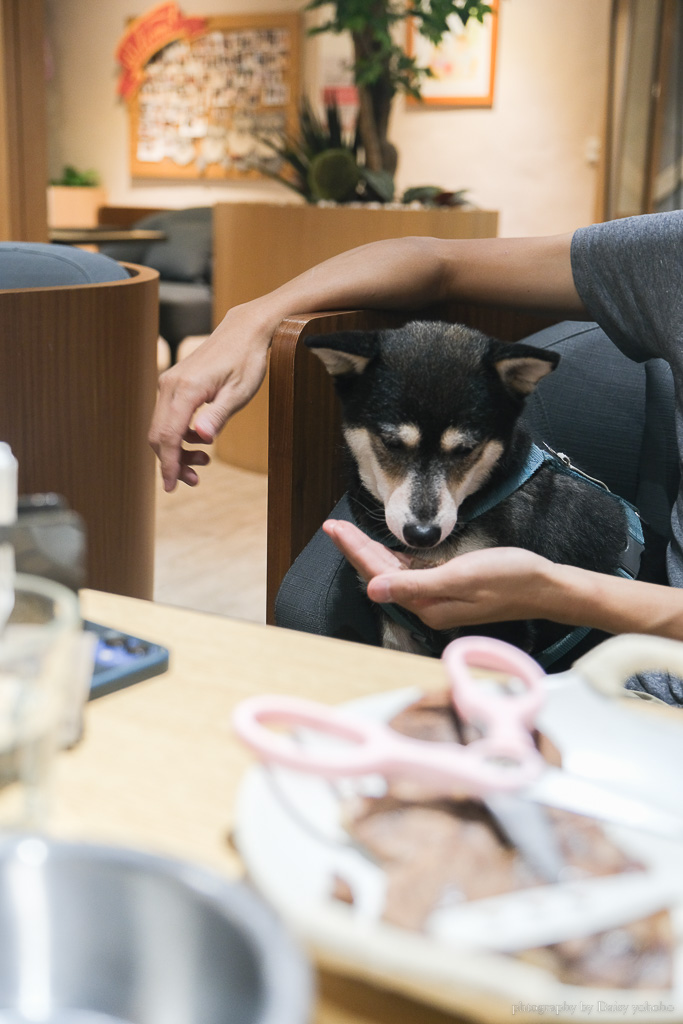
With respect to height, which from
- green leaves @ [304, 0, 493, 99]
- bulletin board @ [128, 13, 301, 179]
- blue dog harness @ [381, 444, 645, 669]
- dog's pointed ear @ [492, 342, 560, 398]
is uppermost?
bulletin board @ [128, 13, 301, 179]

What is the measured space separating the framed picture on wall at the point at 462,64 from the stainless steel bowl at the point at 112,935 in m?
5.74

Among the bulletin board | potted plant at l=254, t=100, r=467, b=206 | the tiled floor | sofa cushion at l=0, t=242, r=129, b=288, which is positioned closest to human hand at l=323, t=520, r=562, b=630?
sofa cushion at l=0, t=242, r=129, b=288

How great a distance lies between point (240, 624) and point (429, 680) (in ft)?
0.44

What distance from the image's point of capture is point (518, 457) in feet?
4.25

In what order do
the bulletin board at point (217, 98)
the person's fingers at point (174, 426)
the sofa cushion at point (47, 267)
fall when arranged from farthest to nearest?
the bulletin board at point (217, 98)
the sofa cushion at point (47, 267)
the person's fingers at point (174, 426)

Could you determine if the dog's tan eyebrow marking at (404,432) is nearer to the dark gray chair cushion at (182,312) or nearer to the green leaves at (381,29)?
the green leaves at (381,29)

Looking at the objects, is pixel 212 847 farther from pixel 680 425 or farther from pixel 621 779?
pixel 680 425

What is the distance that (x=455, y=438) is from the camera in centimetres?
126

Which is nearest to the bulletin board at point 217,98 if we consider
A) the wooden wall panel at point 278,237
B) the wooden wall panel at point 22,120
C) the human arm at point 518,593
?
the wooden wall panel at point 278,237

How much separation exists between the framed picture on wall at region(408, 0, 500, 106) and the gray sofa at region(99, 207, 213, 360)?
151 cm

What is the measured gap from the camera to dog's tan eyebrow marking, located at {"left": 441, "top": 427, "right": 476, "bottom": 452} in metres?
1.26

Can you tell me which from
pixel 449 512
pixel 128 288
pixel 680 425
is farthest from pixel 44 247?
pixel 680 425

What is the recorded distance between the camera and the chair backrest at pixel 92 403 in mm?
1328

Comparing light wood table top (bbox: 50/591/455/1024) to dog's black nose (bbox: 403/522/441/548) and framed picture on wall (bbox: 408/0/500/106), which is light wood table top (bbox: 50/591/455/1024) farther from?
framed picture on wall (bbox: 408/0/500/106)
